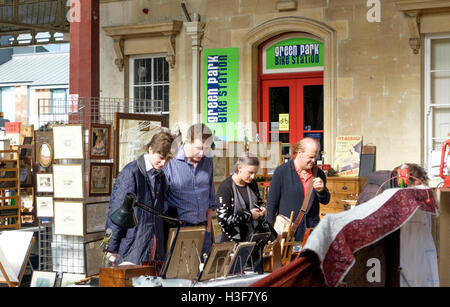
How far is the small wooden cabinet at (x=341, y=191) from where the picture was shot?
1044 centimetres

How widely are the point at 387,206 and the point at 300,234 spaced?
2069 millimetres

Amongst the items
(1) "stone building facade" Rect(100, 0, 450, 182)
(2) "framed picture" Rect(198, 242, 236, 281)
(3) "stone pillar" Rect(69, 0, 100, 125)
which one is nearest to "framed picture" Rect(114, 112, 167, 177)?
(3) "stone pillar" Rect(69, 0, 100, 125)

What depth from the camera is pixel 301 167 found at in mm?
6098

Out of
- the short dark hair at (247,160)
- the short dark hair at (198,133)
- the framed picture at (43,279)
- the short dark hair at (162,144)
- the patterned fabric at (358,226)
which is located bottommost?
the framed picture at (43,279)

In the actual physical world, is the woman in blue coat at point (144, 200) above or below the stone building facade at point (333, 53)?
below

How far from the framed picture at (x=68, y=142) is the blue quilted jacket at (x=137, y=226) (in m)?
1.68

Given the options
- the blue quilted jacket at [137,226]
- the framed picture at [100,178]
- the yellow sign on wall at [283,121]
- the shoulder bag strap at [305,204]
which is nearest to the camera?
the blue quilted jacket at [137,226]

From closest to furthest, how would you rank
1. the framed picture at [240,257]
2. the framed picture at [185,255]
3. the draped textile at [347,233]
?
1. the draped textile at [347,233]
2. the framed picture at [185,255]
3. the framed picture at [240,257]

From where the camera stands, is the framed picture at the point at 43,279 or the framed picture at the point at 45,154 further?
the framed picture at the point at 45,154

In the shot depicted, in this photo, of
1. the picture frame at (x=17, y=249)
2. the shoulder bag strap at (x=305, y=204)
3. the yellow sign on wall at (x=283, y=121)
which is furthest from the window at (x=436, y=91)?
the picture frame at (x=17, y=249)

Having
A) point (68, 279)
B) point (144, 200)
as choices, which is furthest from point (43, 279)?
point (144, 200)

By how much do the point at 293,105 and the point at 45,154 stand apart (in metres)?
5.89

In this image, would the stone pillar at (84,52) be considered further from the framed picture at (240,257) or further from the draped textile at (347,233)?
the draped textile at (347,233)
